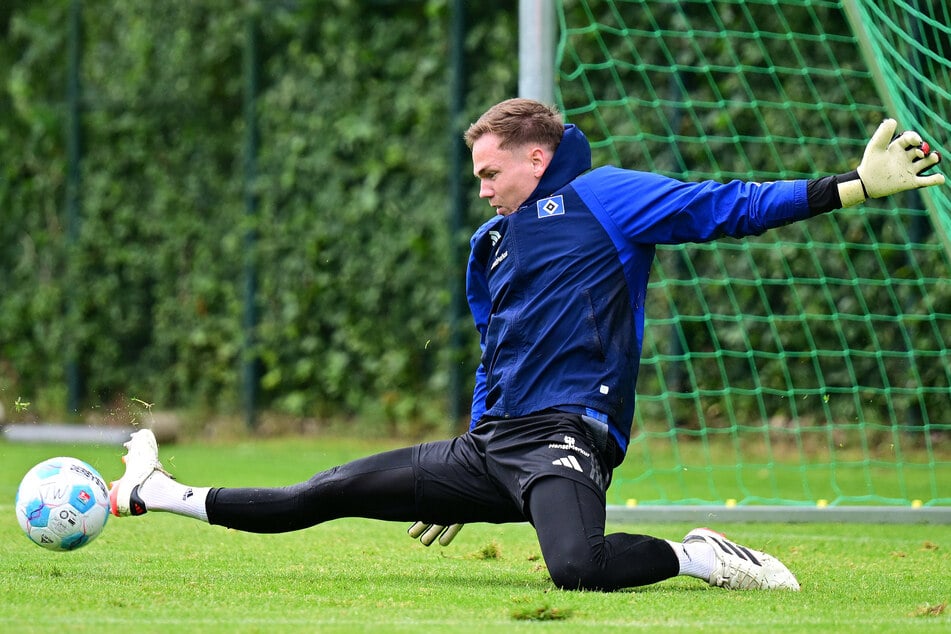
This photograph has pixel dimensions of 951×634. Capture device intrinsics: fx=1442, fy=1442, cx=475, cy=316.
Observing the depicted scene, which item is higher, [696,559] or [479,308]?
[479,308]

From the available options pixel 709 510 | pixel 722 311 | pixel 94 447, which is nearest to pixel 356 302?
pixel 94 447

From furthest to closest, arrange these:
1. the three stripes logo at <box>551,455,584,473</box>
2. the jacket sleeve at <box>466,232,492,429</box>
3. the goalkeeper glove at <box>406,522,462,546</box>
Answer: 1. the goalkeeper glove at <box>406,522,462,546</box>
2. the jacket sleeve at <box>466,232,492,429</box>
3. the three stripes logo at <box>551,455,584,473</box>

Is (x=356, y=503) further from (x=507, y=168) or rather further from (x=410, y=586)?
(x=507, y=168)

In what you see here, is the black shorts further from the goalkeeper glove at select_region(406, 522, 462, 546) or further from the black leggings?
the goalkeeper glove at select_region(406, 522, 462, 546)

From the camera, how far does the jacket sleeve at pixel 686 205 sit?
171 inches

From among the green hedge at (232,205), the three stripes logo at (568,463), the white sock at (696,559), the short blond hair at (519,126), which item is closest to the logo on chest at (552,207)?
the short blond hair at (519,126)

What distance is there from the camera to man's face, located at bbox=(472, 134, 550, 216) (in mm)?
4727

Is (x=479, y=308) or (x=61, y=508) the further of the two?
(x=479, y=308)

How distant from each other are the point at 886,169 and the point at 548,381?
123 cm

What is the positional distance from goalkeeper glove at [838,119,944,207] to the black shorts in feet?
3.53

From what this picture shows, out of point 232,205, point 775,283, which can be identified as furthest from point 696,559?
point 232,205

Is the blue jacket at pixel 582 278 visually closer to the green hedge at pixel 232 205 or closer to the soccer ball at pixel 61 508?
the soccer ball at pixel 61 508

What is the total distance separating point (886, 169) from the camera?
14.1ft

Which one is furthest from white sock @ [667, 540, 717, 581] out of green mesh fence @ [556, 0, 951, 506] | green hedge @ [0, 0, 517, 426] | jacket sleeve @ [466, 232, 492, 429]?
green hedge @ [0, 0, 517, 426]
